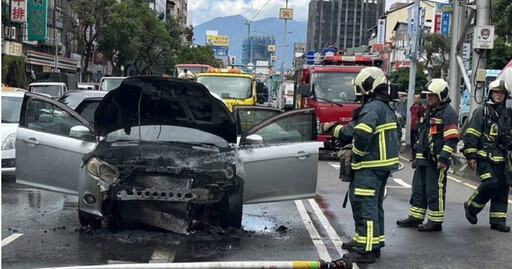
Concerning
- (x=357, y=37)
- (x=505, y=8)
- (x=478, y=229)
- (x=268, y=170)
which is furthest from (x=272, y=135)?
(x=357, y=37)

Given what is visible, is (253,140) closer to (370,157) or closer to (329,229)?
(329,229)

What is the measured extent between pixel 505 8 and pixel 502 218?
27021 mm

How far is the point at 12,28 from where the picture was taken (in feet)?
149

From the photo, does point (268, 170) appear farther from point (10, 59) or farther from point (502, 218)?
point (10, 59)

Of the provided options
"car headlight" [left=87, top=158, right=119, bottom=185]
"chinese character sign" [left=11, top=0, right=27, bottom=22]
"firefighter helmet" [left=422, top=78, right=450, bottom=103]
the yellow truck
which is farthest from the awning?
"firefighter helmet" [left=422, top=78, right=450, bottom=103]

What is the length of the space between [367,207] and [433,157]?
1960mm

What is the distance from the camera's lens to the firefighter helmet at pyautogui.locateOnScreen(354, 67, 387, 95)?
6.83 metres

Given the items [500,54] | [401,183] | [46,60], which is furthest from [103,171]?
[46,60]

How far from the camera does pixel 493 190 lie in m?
8.37

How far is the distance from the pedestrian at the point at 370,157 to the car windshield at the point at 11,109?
6875 millimetres

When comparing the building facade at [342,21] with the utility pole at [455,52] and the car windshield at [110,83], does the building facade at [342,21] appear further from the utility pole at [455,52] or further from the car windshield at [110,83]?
the utility pole at [455,52]

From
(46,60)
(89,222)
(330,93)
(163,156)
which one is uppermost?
(46,60)

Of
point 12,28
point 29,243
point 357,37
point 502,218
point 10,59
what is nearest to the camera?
point 29,243

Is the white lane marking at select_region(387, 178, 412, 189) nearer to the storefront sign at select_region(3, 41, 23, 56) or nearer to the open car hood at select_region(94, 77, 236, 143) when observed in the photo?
the open car hood at select_region(94, 77, 236, 143)
